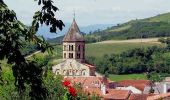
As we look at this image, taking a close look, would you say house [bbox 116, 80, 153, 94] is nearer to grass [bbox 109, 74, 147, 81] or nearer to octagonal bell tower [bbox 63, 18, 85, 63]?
octagonal bell tower [bbox 63, 18, 85, 63]

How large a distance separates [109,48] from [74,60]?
78.6 m

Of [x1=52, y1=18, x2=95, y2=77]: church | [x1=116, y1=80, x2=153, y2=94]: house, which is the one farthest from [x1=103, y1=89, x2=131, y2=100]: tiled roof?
[x1=116, y1=80, x2=153, y2=94]: house

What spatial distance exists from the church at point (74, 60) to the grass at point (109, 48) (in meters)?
64.8

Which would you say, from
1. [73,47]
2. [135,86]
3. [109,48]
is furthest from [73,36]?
[109,48]

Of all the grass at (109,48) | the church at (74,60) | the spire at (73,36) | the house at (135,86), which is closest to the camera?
the church at (74,60)

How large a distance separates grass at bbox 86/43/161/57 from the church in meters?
64.8

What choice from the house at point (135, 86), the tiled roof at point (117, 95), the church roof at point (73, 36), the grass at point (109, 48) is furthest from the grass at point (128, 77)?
the tiled roof at point (117, 95)

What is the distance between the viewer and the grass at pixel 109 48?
169m

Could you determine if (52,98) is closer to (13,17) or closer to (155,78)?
(13,17)

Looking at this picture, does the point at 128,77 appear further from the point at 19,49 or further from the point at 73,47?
the point at 19,49

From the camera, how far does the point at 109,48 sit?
177m

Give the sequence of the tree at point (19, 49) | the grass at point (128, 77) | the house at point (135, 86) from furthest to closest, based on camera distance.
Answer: the grass at point (128, 77), the house at point (135, 86), the tree at point (19, 49)

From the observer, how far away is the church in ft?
324

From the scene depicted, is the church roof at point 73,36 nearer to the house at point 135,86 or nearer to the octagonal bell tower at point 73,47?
the octagonal bell tower at point 73,47
